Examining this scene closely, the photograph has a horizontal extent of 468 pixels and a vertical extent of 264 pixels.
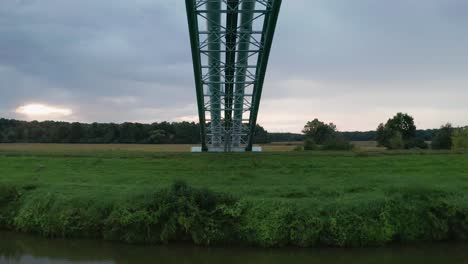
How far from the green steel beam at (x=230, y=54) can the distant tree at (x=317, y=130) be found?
4143cm

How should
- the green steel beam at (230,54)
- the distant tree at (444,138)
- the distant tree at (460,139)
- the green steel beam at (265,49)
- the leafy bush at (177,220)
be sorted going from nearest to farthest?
the leafy bush at (177,220) → the green steel beam at (265,49) → the green steel beam at (230,54) → the distant tree at (460,139) → the distant tree at (444,138)

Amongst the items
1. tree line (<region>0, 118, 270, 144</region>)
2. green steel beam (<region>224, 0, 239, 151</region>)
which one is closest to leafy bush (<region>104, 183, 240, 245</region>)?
green steel beam (<region>224, 0, 239, 151</region>)

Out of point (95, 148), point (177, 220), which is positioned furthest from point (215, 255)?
point (95, 148)

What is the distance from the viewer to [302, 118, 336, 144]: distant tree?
2584 inches

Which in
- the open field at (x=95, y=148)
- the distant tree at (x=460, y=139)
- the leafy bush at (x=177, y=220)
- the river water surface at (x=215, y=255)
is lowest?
the river water surface at (x=215, y=255)

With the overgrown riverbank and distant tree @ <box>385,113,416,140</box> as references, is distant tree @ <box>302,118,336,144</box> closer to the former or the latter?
distant tree @ <box>385,113,416,140</box>

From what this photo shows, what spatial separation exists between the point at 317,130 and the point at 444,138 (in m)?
19.7

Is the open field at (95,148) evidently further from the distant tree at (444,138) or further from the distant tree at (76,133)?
the distant tree at (76,133)

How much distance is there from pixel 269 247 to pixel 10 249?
6723 mm

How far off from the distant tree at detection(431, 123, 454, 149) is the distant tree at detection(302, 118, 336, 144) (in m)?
16.0

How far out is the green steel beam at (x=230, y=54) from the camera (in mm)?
17094

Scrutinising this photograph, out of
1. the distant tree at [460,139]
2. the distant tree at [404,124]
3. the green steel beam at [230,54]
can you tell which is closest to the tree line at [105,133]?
the distant tree at [404,124]

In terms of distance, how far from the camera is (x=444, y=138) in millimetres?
54062

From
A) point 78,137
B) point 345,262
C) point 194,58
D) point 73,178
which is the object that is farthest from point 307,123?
point 345,262
